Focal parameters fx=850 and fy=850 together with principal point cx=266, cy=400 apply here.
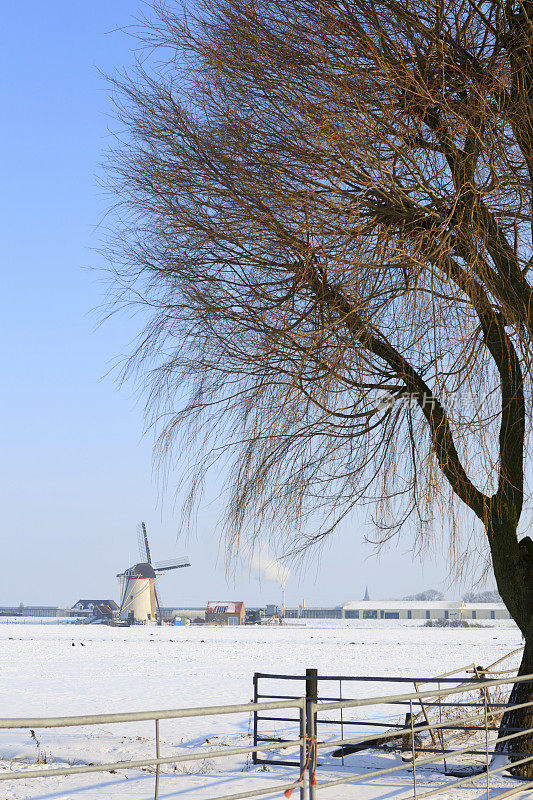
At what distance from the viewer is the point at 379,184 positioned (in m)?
5.77

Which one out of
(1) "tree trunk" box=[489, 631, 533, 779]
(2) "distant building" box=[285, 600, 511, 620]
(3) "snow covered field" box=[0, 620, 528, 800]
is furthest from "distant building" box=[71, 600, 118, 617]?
(1) "tree trunk" box=[489, 631, 533, 779]

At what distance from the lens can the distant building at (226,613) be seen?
359 feet

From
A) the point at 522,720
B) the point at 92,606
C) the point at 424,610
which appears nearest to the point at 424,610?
the point at 424,610

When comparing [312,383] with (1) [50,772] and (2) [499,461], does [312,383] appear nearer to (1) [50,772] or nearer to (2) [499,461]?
(2) [499,461]

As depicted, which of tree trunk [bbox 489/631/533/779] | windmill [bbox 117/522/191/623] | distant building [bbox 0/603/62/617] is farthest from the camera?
distant building [bbox 0/603/62/617]

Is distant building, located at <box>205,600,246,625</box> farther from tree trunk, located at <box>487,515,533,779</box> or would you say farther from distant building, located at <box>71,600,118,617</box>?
tree trunk, located at <box>487,515,533,779</box>

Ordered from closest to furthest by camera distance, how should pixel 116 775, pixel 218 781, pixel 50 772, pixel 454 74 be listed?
1. pixel 50 772
2. pixel 454 74
3. pixel 218 781
4. pixel 116 775

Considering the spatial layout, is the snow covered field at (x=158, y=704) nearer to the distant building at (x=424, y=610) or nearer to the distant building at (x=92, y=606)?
the distant building at (x=92, y=606)

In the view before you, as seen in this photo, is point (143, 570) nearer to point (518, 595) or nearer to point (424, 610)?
point (424, 610)

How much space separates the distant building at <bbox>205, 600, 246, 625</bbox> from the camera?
109 m

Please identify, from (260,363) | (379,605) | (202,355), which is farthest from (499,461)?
(379,605)

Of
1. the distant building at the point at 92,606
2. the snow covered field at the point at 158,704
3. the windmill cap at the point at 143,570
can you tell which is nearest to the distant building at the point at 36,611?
the distant building at the point at 92,606

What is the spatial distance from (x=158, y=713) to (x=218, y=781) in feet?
17.8

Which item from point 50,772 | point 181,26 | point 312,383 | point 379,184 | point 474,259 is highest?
point 181,26
